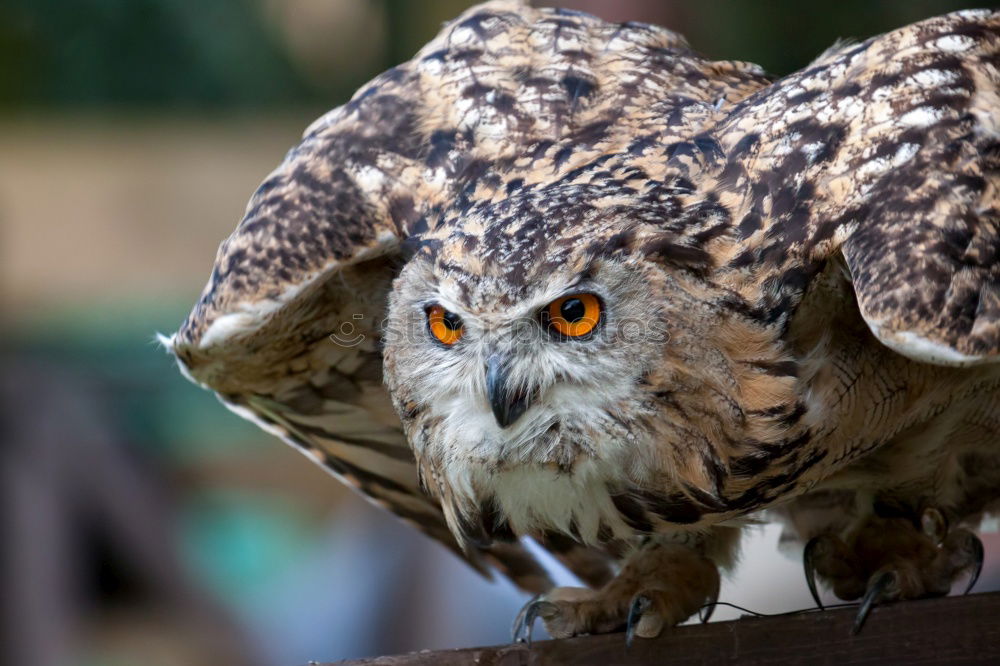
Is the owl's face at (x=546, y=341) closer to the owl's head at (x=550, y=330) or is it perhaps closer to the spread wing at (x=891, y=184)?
the owl's head at (x=550, y=330)

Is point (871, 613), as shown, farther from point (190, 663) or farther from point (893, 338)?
point (190, 663)

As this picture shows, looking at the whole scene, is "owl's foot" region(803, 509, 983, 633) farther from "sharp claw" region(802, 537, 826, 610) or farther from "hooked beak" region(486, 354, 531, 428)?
"hooked beak" region(486, 354, 531, 428)

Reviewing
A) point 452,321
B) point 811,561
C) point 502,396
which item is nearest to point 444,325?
point 452,321

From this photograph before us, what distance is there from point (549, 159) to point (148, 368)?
7.70 meters

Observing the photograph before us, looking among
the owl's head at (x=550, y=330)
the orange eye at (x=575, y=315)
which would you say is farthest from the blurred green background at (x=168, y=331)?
the orange eye at (x=575, y=315)

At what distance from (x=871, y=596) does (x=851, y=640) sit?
224 millimetres

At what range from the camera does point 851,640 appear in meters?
2.45

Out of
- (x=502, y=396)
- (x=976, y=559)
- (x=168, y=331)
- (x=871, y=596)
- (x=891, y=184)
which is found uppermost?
(x=891, y=184)

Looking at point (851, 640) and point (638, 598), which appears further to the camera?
point (638, 598)

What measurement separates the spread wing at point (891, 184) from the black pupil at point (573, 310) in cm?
29

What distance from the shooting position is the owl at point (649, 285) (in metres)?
2.20

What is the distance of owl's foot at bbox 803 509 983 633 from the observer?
116 inches

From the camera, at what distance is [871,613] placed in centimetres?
248

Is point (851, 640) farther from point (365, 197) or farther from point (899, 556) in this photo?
A: point (365, 197)
